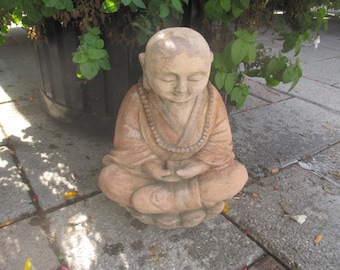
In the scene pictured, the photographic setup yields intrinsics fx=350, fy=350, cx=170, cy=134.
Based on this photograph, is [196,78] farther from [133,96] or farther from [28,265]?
[28,265]

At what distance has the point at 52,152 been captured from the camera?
111 inches

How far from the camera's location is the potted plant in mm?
2018

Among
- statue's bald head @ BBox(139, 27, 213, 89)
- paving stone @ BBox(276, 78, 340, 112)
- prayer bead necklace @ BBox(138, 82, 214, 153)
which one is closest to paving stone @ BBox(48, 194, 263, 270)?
prayer bead necklace @ BBox(138, 82, 214, 153)

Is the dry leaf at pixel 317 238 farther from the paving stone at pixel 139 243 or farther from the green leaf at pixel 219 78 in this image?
the green leaf at pixel 219 78

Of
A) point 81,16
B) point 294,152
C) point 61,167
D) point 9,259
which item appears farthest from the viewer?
point 294,152

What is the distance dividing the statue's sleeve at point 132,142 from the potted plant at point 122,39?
29 cm

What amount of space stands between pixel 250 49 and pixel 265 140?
4.01ft

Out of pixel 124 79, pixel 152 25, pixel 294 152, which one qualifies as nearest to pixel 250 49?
pixel 152 25

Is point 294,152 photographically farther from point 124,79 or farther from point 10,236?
point 10,236

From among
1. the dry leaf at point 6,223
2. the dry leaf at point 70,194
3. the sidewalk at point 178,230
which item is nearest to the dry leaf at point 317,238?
the sidewalk at point 178,230

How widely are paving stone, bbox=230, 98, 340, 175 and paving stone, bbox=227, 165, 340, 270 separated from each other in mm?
212

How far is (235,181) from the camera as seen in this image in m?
1.95

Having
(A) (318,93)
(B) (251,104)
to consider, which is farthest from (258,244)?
(A) (318,93)

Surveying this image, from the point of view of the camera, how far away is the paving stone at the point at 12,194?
7.13 ft
